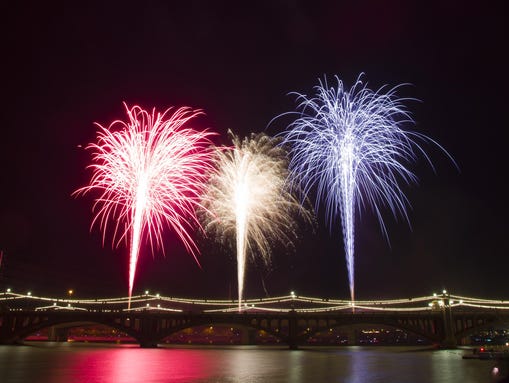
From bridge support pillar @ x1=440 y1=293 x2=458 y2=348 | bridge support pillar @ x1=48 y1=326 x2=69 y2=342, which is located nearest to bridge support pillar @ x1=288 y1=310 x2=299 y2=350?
bridge support pillar @ x1=440 y1=293 x2=458 y2=348

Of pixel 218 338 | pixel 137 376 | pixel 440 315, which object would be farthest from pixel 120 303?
pixel 137 376

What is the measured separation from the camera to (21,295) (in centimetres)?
11681

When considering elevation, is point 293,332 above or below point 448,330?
below

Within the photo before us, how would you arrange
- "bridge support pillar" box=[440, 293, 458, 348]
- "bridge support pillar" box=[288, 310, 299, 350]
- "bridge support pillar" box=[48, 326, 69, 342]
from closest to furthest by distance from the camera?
1. "bridge support pillar" box=[288, 310, 299, 350]
2. "bridge support pillar" box=[440, 293, 458, 348]
3. "bridge support pillar" box=[48, 326, 69, 342]

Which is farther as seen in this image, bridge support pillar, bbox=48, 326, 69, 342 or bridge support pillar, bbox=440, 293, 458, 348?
bridge support pillar, bbox=48, 326, 69, 342

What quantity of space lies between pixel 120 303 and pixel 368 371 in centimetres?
9484

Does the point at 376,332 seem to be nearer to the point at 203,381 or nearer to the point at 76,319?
the point at 76,319

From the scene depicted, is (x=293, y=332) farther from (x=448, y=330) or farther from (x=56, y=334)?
(x=56, y=334)

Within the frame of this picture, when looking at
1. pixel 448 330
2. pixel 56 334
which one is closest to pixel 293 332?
pixel 448 330

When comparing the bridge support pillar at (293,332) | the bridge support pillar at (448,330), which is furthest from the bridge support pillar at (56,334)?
the bridge support pillar at (448,330)

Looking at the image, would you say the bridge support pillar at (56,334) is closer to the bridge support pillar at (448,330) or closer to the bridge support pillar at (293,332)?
the bridge support pillar at (293,332)

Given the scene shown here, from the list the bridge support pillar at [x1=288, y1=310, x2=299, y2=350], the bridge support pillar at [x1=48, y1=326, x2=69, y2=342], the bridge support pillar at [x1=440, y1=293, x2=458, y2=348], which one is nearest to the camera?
the bridge support pillar at [x1=288, y1=310, x2=299, y2=350]

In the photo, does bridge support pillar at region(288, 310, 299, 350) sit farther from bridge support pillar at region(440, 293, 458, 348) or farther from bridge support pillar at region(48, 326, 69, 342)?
bridge support pillar at region(48, 326, 69, 342)

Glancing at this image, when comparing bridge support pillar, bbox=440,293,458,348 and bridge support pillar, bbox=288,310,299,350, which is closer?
bridge support pillar, bbox=288,310,299,350
